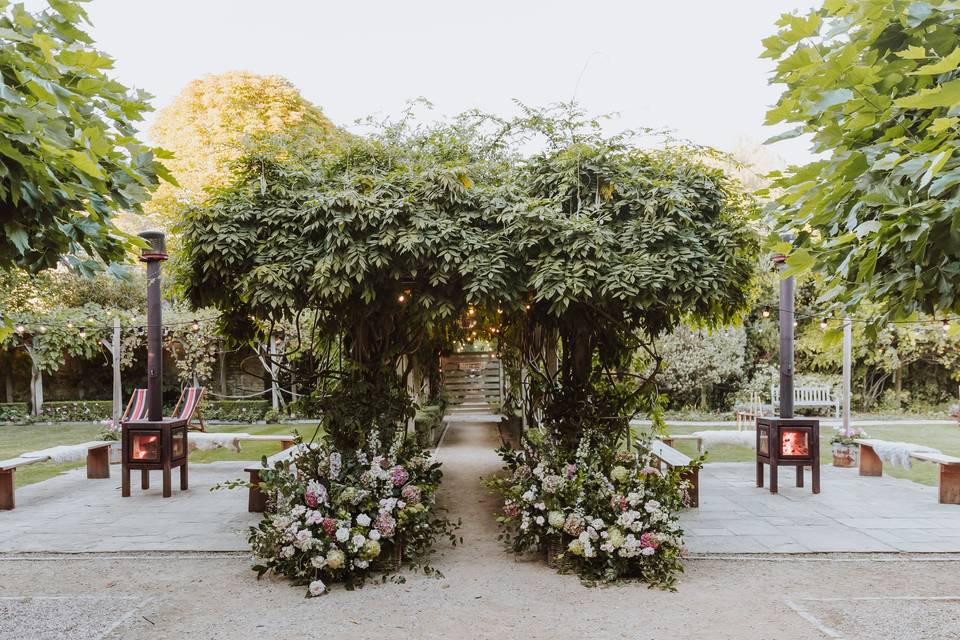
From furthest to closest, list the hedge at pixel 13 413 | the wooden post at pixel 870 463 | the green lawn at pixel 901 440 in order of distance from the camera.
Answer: the hedge at pixel 13 413
the green lawn at pixel 901 440
the wooden post at pixel 870 463

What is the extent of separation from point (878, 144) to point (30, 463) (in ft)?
26.8

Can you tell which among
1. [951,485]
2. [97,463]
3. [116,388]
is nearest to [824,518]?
[951,485]

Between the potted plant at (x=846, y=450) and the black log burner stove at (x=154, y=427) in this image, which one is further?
the potted plant at (x=846, y=450)

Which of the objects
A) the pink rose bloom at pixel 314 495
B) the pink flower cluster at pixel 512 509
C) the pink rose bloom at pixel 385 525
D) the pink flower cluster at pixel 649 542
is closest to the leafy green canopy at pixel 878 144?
the pink flower cluster at pixel 649 542

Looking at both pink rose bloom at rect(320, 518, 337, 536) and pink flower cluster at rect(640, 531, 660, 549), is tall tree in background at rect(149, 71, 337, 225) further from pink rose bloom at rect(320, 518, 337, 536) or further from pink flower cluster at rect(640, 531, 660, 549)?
pink flower cluster at rect(640, 531, 660, 549)

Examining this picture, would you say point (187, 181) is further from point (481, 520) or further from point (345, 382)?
point (481, 520)

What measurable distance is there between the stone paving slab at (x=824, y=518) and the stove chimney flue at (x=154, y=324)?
18.5ft

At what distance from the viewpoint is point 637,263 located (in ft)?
14.3

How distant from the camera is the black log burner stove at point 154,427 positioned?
6523 mm

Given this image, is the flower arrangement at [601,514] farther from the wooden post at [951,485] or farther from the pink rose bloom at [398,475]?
the wooden post at [951,485]

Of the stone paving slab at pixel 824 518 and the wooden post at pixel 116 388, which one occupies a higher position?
the wooden post at pixel 116 388

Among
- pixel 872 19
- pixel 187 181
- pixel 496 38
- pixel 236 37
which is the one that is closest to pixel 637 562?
pixel 872 19

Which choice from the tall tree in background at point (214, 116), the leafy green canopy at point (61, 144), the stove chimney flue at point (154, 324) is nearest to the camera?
the leafy green canopy at point (61, 144)

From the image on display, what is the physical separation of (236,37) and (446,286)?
1439cm
